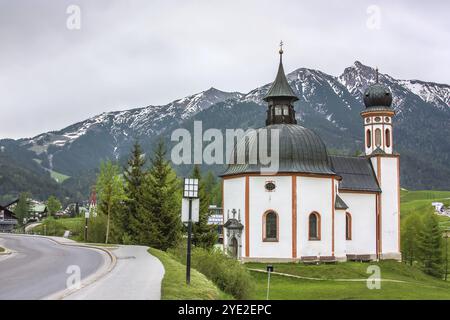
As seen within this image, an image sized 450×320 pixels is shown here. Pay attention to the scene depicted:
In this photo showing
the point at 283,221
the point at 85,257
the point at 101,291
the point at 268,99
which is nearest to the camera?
the point at 101,291

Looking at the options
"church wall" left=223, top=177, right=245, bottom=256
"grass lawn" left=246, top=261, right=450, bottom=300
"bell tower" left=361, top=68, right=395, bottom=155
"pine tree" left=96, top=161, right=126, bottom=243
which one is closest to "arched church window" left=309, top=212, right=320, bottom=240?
"grass lawn" left=246, top=261, right=450, bottom=300

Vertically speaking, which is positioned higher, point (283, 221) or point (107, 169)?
point (107, 169)

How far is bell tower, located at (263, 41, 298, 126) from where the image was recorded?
190 ft

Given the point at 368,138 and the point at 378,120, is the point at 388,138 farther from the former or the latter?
the point at 378,120

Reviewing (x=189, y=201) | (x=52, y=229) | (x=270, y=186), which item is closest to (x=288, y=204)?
(x=270, y=186)

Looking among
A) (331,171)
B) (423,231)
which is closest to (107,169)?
(331,171)

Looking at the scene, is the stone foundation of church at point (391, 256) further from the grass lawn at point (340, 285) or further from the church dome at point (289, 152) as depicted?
the church dome at point (289, 152)

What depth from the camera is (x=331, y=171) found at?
54.2 metres

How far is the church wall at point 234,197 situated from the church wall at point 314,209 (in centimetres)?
471

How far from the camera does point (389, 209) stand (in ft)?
206

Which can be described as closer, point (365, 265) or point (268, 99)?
point (365, 265)

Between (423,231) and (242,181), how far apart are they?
1027 inches

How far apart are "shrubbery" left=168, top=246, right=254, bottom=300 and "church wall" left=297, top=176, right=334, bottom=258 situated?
78.2 ft

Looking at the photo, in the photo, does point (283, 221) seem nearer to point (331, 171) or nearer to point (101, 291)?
point (331, 171)
